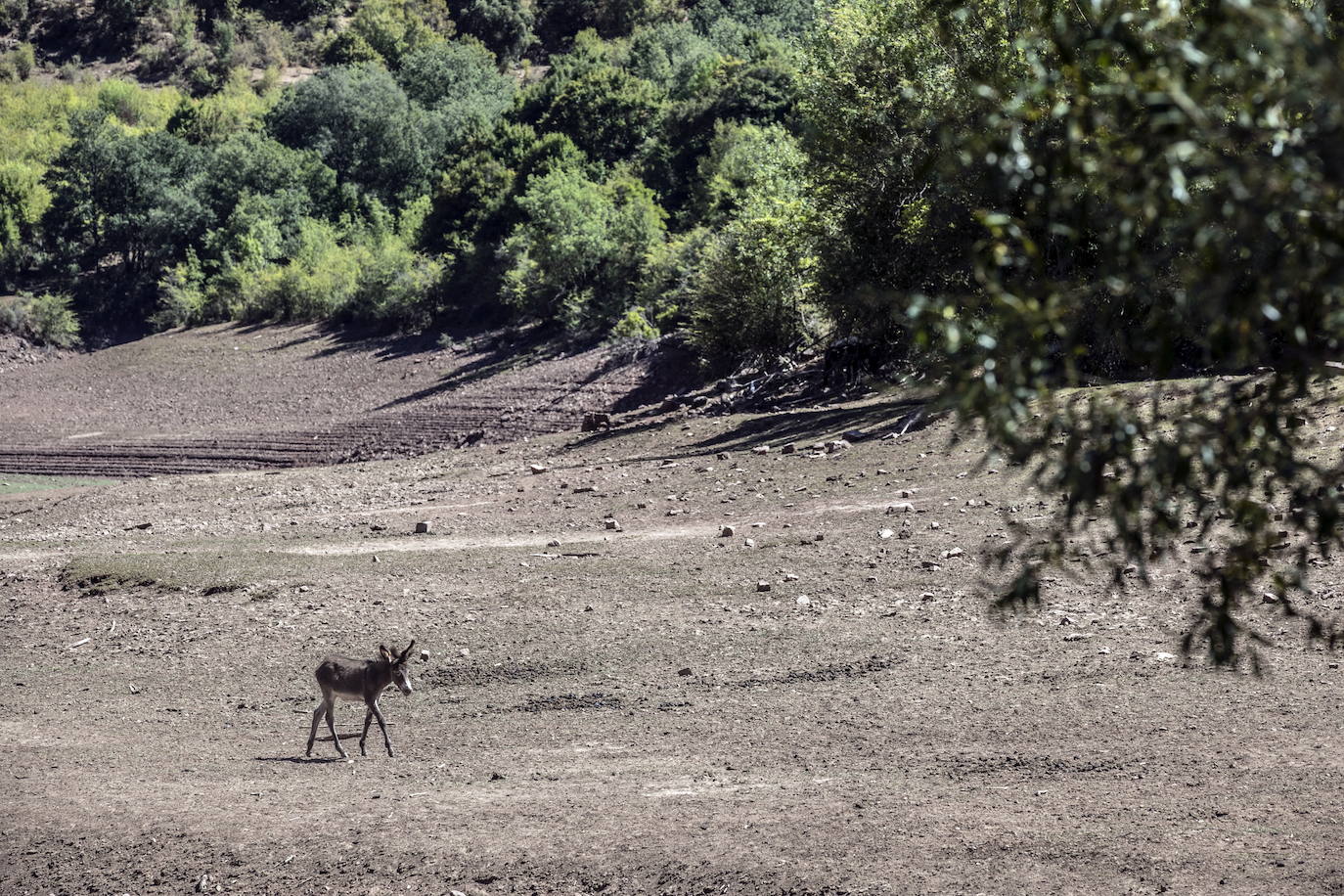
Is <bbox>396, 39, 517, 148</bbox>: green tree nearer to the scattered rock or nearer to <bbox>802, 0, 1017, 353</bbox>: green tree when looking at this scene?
the scattered rock

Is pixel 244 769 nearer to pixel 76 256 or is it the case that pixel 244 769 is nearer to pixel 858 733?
pixel 858 733

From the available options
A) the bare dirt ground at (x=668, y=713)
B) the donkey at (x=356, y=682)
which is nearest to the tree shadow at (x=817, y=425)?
the bare dirt ground at (x=668, y=713)

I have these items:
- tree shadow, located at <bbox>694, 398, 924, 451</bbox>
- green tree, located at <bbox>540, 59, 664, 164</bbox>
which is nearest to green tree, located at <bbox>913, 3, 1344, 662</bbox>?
tree shadow, located at <bbox>694, 398, 924, 451</bbox>

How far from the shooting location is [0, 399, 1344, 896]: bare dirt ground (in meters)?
7.95

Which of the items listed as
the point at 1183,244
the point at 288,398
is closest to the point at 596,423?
the point at 288,398

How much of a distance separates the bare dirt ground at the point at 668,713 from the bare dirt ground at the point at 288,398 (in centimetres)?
1351

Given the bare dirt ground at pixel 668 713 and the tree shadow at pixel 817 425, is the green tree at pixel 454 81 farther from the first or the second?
the bare dirt ground at pixel 668 713

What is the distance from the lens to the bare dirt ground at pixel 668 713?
7949 mm

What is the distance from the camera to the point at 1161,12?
14.0ft

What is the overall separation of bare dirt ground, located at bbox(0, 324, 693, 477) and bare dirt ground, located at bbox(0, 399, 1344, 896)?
1351 centimetres

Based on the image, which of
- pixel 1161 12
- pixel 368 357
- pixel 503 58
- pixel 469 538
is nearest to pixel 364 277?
pixel 368 357

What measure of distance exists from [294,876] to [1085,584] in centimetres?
746

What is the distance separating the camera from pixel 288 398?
1647 inches

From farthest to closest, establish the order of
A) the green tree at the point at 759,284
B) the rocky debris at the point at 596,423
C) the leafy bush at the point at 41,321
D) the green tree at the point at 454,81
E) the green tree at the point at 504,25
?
the green tree at the point at 504,25, the green tree at the point at 454,81, the leafy bush at the point at 41,321, the rocky debris at the point at 596,423, the green tree at the point at 759,284
